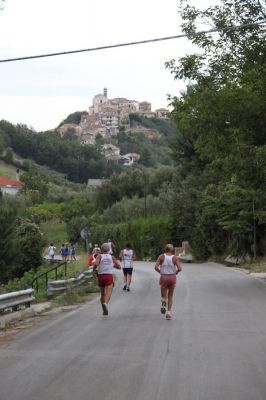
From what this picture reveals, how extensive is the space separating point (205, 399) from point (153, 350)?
3551 mm

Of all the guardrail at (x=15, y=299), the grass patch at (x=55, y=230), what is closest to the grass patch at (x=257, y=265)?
the guardrail at (x=15, y=299)

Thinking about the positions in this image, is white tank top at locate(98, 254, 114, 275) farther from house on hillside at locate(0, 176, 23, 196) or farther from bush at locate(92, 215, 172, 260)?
house on hillside at locate(0, 176, 23, 196)

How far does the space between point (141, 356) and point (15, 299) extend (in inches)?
313

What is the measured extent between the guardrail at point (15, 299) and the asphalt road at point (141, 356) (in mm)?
1223

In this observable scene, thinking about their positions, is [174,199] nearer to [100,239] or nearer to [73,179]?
[100,239]

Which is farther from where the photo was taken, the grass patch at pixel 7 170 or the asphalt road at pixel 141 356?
the grass patch at pixel 7 170

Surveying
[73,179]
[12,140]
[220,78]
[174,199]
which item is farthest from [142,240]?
[12,140]

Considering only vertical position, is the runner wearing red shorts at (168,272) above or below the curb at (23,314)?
above

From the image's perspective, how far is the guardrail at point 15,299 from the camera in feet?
56.4

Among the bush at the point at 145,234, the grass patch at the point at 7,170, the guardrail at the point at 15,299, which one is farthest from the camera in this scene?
the grass patch at the point at 7,170

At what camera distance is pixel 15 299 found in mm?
18016

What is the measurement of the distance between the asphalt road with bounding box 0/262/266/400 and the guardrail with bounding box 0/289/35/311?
1.22 meters

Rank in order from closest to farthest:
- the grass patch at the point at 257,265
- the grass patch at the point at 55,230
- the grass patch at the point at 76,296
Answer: the grass patch at the point at 76,296, the grass patch at the point at 257,265, the grass patch at the point at 55,230

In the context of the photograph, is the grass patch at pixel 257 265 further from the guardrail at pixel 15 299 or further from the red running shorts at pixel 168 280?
the red running shorts at pixel 168 280
